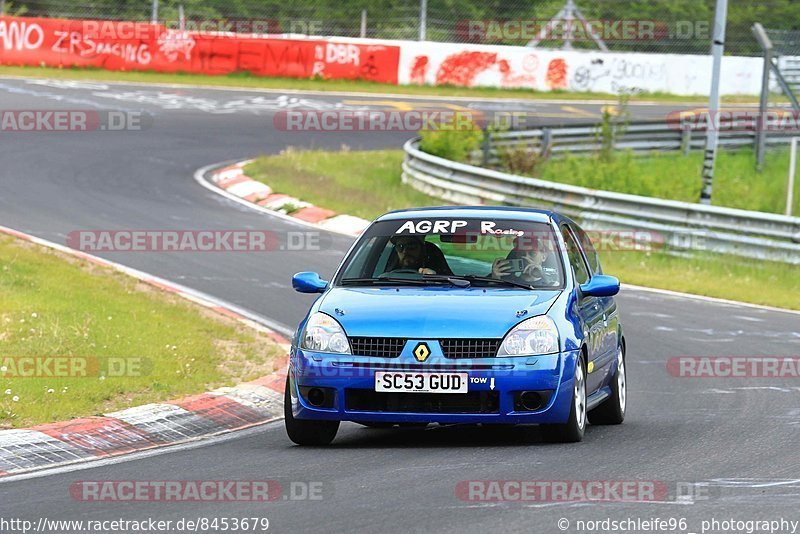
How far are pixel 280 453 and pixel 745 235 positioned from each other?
13024 mm

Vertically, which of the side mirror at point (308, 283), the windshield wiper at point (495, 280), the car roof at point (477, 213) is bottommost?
the side mirror at point (308, 283)

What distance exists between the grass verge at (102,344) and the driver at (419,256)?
1.97m

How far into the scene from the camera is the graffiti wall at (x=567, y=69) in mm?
39938

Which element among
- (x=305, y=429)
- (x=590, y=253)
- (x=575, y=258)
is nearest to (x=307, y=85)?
(x=590, y=253)

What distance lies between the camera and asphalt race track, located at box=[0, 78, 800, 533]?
647cm

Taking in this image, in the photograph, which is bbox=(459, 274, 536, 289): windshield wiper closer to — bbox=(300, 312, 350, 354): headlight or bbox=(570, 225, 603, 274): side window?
bbox=(300, 312, 350, 354): headlight

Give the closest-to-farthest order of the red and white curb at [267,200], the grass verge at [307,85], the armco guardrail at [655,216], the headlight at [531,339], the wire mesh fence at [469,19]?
the headlight at [531,339] < the armco guardrail at [655,216] < the red and white curb at [267,200] < the grass verge at [307,85] < the wire mesh fence at [469,19]

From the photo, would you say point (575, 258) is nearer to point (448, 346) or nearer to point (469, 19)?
point (448, 346)

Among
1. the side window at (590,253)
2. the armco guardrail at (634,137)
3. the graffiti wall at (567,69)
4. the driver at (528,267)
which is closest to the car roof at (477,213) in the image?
the driver at (528,267)

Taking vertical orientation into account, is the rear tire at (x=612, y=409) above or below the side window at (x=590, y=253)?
below

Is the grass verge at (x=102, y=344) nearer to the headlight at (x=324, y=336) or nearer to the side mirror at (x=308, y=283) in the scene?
the side mirror at (x=308, y=283)

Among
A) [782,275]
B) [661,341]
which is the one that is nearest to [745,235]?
[782,275]

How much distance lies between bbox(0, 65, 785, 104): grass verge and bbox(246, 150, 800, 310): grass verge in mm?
9471

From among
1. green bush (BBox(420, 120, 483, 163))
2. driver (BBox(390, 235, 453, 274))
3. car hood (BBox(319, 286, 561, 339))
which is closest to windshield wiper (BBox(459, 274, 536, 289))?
car hood (BBox(319, 286, 561, 339))
